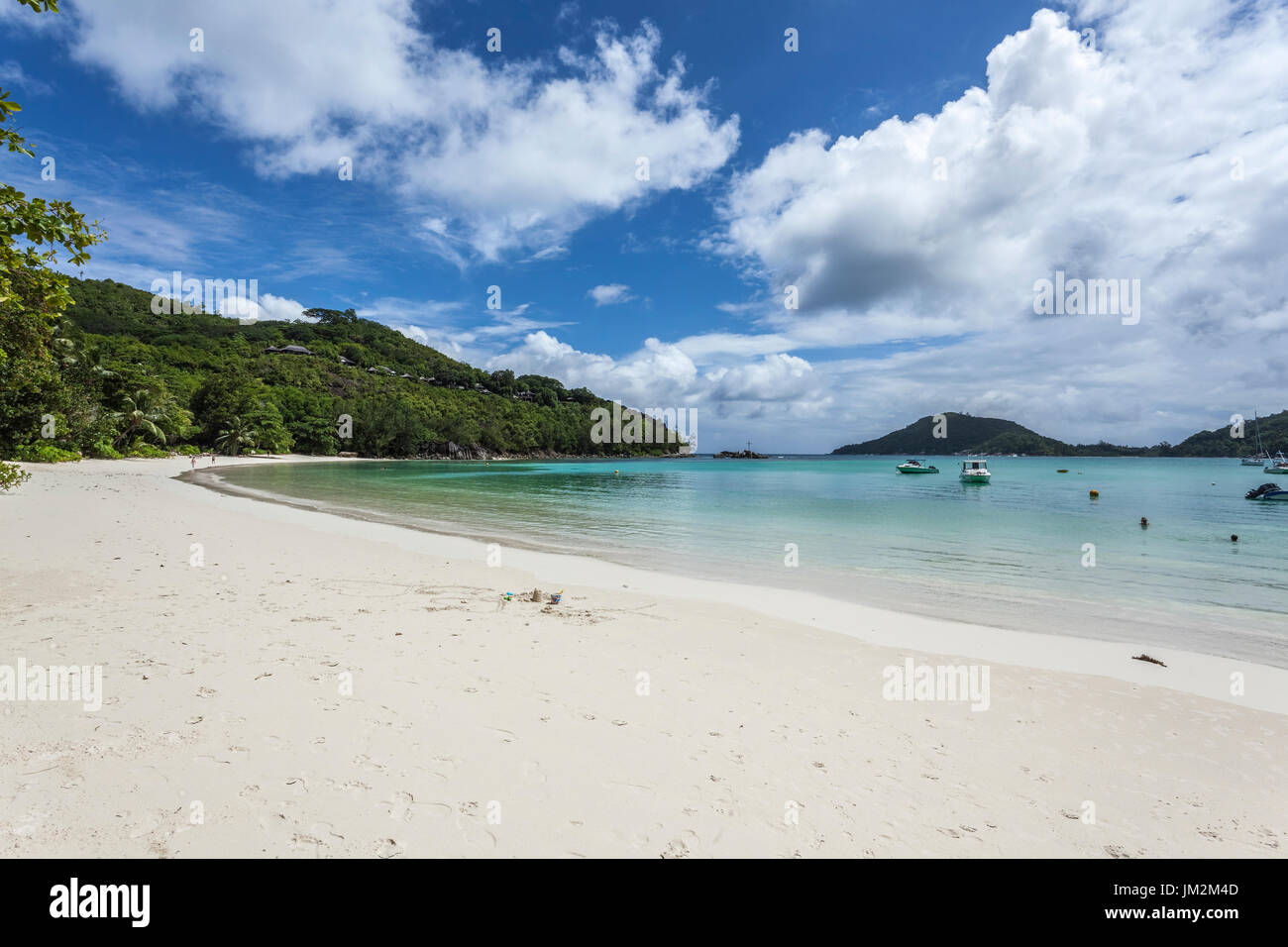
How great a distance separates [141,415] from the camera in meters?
61.2

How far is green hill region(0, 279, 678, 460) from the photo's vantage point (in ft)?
162

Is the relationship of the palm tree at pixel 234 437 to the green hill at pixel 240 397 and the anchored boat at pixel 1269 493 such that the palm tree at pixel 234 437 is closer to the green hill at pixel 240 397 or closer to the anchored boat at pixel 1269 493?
the green hill at pixel 240 397

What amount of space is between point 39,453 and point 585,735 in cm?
5817

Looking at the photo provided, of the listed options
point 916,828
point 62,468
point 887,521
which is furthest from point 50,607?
point 62,468

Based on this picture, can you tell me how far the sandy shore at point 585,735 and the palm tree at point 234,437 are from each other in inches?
3877

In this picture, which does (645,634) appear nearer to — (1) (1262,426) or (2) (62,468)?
(2) (62,468)

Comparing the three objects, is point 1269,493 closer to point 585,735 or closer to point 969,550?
point 969,550

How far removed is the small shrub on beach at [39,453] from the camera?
40.9m

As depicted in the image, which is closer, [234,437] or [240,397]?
[234,437]

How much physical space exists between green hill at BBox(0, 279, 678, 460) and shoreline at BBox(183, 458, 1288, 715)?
4580 centimetres

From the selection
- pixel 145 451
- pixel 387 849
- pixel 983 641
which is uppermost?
pixel 145 451
